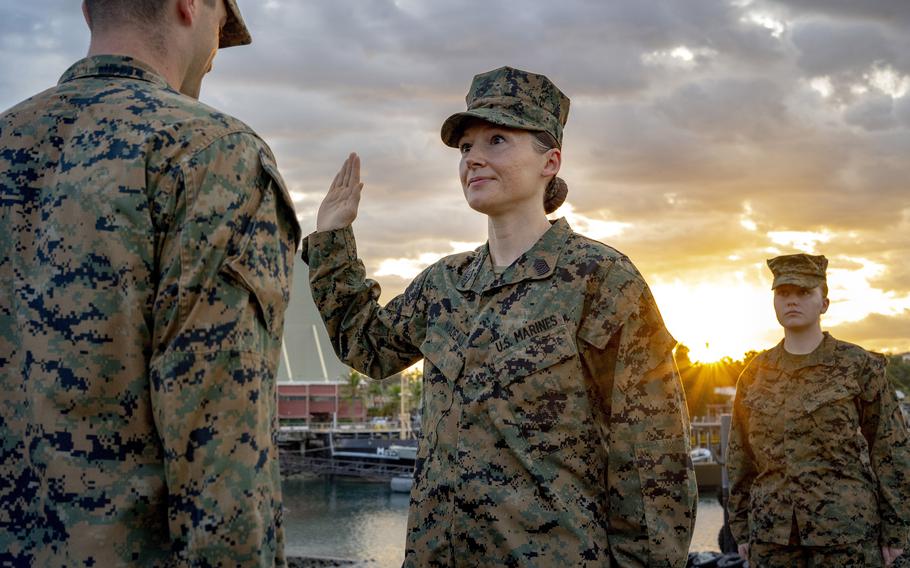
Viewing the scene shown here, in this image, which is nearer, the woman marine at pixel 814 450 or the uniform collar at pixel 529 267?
the uniform collar at pixel 529 267

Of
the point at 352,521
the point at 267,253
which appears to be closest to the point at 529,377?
the point at 267,253

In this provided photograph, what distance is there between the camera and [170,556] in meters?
1.72

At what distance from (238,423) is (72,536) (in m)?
0.37

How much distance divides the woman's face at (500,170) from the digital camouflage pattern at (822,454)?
2.87 meters

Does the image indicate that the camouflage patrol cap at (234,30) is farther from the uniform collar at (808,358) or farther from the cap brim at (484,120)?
the uniform collar at (808,358)

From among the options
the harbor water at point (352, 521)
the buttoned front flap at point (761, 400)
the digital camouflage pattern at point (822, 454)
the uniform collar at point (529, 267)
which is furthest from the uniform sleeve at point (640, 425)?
the harbor water at point (352, 521)

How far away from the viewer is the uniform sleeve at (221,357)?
1648 millimetres

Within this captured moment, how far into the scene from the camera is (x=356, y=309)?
3.34 meters

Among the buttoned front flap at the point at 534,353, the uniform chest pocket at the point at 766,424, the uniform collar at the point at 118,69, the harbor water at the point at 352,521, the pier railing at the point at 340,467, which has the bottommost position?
the harbor water at the point at 352,521

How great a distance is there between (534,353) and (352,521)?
37554mm

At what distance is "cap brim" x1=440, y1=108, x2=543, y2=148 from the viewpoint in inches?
121

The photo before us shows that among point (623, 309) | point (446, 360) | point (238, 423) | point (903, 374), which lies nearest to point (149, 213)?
point (238, 423)

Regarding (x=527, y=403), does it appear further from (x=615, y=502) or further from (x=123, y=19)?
(x=123, y=19)

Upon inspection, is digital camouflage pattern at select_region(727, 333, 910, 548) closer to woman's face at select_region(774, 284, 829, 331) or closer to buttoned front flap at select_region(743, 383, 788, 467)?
buttoned front flap at select_region(743, 383, 788, 467)
